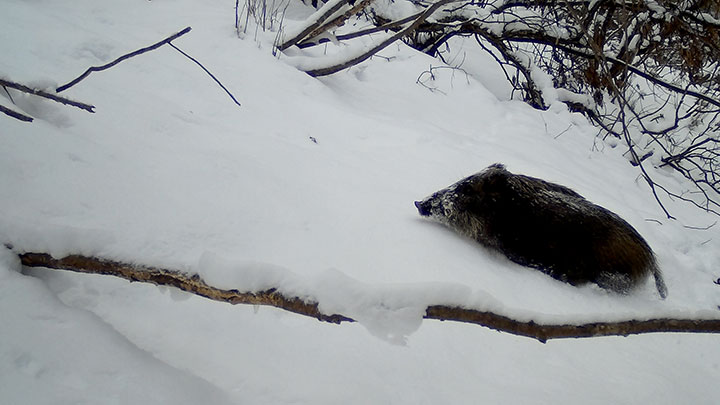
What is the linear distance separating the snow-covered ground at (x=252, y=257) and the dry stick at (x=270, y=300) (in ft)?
0.09

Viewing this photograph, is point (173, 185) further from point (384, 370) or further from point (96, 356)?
point (384, 370)

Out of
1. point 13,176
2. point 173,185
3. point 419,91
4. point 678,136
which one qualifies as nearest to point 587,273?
point 173,185

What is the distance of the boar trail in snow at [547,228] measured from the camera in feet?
8.82

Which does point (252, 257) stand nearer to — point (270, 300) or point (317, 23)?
point (270, 300)

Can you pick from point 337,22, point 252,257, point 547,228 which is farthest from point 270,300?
point 337,22

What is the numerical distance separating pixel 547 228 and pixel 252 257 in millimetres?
2120

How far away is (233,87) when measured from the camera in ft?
11.7

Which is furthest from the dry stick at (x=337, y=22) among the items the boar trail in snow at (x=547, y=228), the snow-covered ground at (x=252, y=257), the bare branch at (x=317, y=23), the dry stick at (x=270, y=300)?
A: the dry stick at (x=270, y=300)

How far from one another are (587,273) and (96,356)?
2.74 m

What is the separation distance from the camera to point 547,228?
2844mm

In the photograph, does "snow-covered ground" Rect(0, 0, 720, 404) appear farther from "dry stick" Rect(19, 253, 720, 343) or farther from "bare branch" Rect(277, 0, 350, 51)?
"bare branch" Rect(277, 0, 350, 51)

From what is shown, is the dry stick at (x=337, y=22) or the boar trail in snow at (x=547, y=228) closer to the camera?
the boar trail in snow at (x=547, y=228)

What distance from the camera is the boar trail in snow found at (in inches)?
106

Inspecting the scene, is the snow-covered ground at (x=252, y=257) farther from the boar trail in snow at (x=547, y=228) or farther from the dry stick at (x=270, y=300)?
the boar trail in snow at (x=547, y=228)
